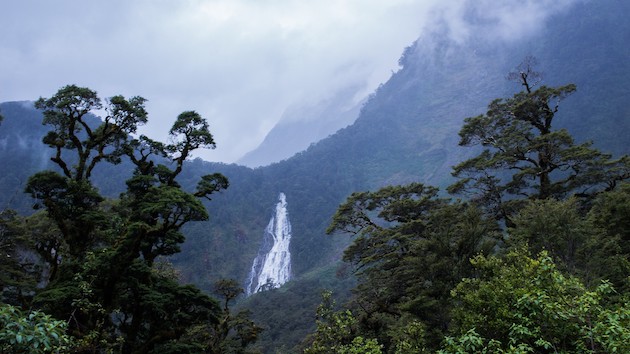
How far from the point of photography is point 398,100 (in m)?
150

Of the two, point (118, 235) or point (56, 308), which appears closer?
point (56, 308)

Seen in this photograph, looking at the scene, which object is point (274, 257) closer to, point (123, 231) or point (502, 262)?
point (123, 231)

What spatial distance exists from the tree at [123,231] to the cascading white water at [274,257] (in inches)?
2278

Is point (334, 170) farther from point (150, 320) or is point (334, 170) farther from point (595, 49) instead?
point (150, 320)

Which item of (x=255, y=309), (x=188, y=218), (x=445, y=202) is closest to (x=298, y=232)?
(x=255, y=309)

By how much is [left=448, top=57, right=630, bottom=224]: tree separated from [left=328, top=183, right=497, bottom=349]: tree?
2126 millimetres

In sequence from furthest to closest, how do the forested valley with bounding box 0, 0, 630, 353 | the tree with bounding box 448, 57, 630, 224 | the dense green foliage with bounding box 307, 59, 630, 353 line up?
1. the tree with bounding box 448, 57, 630, 224
2. the forested valley with bounding box 0, 0, 630, 353
3. the dense green foliage with bounding box 307, 59, 630, 353

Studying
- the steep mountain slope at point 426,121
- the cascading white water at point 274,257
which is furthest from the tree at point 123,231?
the cascading white water at point 274,257

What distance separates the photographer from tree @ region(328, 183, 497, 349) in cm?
1245

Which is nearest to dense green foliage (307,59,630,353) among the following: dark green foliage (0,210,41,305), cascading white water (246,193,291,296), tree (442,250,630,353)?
tree (442,250,630,353)

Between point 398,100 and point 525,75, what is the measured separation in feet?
436

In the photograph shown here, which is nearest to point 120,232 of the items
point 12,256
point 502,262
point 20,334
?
point 12,256

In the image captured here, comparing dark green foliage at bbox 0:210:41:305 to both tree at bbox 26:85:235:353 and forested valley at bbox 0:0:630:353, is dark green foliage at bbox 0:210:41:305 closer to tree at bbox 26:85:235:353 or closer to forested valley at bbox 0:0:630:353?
forested valley at bbox 0:0:630:353

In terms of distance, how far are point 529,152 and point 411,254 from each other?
28.8 feet
